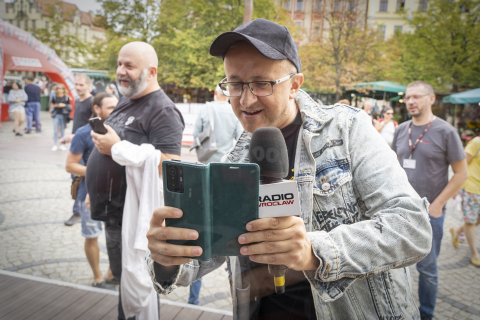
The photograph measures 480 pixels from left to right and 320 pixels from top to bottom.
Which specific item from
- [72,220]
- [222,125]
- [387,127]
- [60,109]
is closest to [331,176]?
[222,125]

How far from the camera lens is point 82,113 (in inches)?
193

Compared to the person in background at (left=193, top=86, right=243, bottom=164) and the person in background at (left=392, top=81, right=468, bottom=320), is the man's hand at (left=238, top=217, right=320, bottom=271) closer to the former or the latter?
the person in background at (left=392, top=81, right=468, bottom=320)

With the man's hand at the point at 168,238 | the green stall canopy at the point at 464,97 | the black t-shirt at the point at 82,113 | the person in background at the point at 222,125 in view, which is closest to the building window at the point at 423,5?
the green stall canopy at the point at 464,97

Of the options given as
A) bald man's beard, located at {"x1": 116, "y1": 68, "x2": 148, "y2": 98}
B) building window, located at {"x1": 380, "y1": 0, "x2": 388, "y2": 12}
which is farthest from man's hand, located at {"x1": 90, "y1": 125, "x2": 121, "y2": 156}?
building window, located at {"x1": 380, "y1": 0, "x2": 388, "y2": 12}

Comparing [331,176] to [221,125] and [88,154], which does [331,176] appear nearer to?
[88,154]

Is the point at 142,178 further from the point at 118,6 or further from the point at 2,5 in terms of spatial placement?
the point at 118,6

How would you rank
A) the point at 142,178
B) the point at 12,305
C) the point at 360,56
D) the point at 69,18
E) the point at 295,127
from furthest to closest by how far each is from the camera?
the point at 360,56 → the point at 69,18 → the point at 12,305 → the point at 142,178 → the point at 295,127

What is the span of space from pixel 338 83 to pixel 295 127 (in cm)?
459

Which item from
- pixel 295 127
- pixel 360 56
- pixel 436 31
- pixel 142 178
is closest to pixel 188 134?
pixel 360 56

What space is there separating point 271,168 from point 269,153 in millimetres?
48

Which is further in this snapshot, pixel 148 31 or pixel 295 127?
pixel 148 31

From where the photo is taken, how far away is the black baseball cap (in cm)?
116

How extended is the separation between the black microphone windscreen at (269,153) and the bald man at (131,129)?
1.67m

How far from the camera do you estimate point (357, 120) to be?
1270 millimetres
